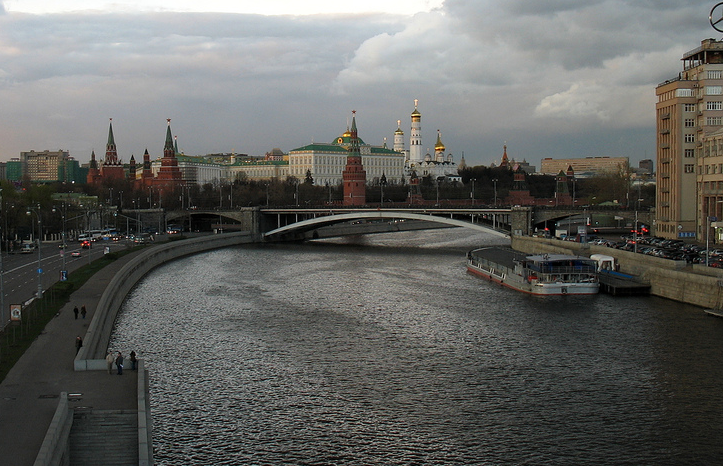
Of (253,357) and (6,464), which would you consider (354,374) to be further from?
(6,464)

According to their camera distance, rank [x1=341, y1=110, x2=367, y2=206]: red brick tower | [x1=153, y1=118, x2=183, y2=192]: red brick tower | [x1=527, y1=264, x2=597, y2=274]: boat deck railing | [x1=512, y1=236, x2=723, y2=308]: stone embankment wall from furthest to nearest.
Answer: [x1=153, y1=118, x2=183, y2=192]: red brick tower
[x1=341, y1=110, x2=367, y2=206]: red brick tower
[x1=527, y1=264, x2=597, y2=274]: boat deck railing
[x1=512, y1=236, x2=723, y2=308]: stone embankment wall

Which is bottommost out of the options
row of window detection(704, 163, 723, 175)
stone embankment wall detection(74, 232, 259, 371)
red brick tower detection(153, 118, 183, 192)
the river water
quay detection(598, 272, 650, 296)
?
the river water

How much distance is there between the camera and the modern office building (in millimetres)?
47031

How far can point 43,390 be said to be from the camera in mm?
17203

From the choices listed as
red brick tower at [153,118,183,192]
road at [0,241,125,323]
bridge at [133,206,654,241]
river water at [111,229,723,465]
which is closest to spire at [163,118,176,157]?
red brick tower at [153,118,183,192]

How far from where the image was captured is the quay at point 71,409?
551 inches

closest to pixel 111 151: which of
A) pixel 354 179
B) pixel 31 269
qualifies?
pixel 354 179

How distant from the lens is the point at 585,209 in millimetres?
62938

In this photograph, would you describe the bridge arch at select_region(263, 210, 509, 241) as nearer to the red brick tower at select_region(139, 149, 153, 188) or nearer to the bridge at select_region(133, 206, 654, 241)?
the bridge at select_region(133, 206, 654, 241)

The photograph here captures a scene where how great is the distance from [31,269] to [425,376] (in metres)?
26.6

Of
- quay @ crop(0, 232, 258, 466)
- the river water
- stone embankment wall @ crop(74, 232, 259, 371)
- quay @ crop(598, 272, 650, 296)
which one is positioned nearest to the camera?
quay @ crop(0, 232, 258, 466)

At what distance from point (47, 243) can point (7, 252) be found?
11.2 m

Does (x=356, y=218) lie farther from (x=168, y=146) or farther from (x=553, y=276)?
(x=168, y=146)

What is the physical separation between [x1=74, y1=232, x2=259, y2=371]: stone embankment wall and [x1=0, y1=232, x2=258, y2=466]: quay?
7 cm
